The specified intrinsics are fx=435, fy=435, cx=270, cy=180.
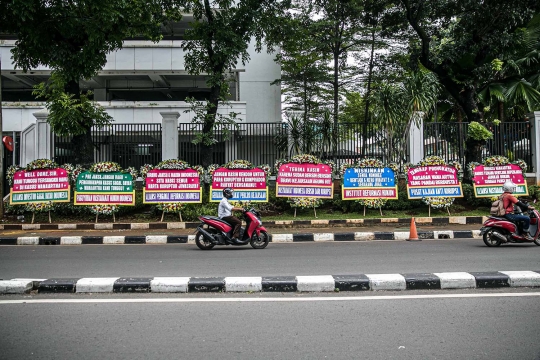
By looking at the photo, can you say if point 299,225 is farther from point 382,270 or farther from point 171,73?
point 171,73

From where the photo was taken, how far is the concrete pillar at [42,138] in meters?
15.2

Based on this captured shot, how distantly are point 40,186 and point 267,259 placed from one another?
8.98m

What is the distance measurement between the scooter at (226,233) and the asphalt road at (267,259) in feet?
0.64

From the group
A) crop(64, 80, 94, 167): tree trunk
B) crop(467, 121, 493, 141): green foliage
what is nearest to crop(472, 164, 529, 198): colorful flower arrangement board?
crop(467, 121, 493, 141): green foliage

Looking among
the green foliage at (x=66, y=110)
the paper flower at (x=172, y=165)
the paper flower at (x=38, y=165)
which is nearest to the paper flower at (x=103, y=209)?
the paper flower at (x=172, y=165)

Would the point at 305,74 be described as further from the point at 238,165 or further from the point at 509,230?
the point at 509,230

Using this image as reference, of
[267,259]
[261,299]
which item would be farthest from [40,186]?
[261,299]

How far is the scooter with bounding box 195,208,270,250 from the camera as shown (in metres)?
9.14

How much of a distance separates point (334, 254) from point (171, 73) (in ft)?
51.7

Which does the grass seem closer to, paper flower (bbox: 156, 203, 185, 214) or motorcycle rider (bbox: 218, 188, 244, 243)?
paper flower (bbox: 156, 203, 185, 214)

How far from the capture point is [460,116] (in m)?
23.3

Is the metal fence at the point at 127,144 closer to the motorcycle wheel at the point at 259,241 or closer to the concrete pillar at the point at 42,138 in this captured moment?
the concrete pillar at the point at 42,138

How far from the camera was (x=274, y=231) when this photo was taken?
12102 mm

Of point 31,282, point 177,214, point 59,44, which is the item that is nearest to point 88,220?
point 177,214
